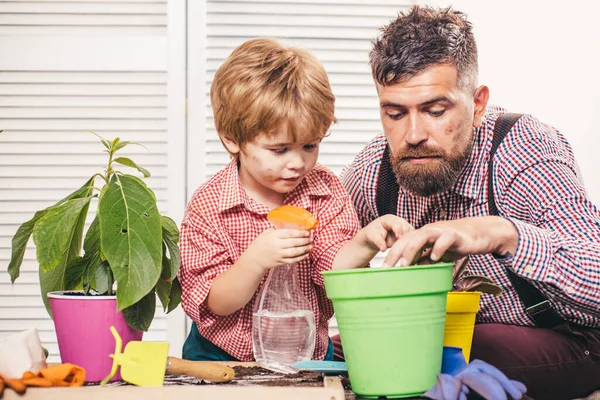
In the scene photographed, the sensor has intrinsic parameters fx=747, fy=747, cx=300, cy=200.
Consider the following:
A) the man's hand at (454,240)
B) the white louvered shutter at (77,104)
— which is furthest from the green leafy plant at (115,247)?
the white louvered shutter at (77,104)

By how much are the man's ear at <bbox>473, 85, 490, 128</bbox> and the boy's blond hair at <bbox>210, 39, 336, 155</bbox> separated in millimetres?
425

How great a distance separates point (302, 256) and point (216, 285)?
213 mm

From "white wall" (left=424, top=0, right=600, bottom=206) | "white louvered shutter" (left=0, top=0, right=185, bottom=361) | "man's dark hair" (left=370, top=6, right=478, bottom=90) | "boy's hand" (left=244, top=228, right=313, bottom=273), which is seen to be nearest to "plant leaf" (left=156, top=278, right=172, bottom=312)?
"boy's hand" (left=244, top=228, right=313, bottom=273)


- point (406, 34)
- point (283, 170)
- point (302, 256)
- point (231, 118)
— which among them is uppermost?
point (406, 34)

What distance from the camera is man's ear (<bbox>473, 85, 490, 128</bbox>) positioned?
1794mm

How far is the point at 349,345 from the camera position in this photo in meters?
1.09

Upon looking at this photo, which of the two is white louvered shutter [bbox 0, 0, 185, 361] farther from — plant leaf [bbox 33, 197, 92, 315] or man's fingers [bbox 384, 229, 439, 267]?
man's fingers [bbox 384, 229, 439, 267]

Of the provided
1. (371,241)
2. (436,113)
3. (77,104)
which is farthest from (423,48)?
(77,104)

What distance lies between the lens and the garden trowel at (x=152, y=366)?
1.14 m

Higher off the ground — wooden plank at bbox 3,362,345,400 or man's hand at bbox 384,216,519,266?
man's hand at bbox 384,216,519,266

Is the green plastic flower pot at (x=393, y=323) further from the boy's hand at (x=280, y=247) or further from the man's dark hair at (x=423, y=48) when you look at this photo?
the man's dark hair at (x=423, y=48)

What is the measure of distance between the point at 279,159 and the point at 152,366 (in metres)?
0.52

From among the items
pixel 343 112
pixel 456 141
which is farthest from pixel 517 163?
pixel 343 112

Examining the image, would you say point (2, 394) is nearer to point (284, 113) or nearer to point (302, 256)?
point (302, 256)
